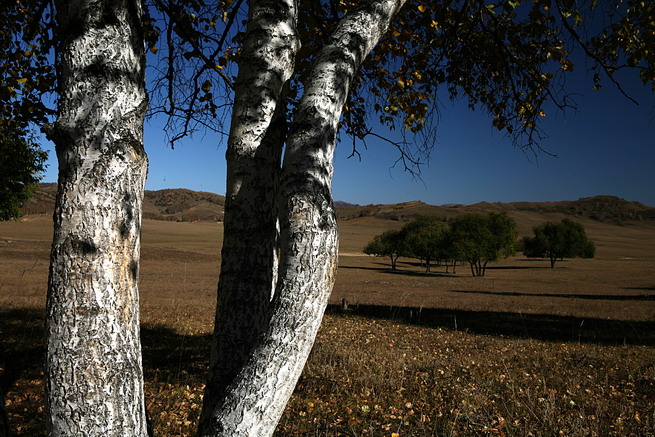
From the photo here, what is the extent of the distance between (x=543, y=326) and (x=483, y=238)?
48.0 m

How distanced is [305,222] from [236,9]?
3.21 metres

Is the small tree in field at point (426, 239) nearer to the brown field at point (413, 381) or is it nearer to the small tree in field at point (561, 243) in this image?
the small tree in field at point (561, 243)

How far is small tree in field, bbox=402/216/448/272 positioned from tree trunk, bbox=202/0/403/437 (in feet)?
213

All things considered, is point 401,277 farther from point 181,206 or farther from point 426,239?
point 181,206

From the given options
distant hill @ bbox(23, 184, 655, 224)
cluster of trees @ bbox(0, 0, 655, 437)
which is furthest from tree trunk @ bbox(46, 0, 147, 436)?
distant hill @ bbox(23, 184, 655, 224)

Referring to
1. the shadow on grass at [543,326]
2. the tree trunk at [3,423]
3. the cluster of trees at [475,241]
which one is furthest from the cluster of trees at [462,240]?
the tree trunk at [3,423]

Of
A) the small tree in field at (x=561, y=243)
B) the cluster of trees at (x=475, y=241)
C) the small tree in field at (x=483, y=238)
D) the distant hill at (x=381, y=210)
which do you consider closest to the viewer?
the small tree in field at (x=483, y=238)

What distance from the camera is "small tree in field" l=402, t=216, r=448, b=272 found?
66062 mm

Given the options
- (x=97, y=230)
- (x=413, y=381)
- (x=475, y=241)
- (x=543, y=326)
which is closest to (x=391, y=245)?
(x=475, y=241)

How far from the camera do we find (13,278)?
2375 centimetres

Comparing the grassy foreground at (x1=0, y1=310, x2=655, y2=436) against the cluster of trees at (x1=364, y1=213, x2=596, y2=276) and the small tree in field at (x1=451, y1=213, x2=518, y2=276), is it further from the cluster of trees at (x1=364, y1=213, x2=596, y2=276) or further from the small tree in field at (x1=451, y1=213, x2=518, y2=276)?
the cluster of trees at (x1=364, y1=213, x2=596, y2=276)

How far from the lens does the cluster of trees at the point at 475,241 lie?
58.8 m

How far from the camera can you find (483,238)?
58.7 meters

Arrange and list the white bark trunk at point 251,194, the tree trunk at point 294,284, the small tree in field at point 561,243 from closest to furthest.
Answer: the tree trunk at point 294,284 → the white bark trunk at point 251,194 → the small tree in field at point 561,243
